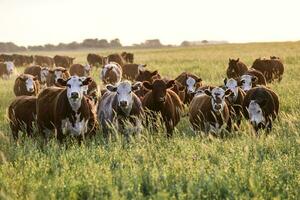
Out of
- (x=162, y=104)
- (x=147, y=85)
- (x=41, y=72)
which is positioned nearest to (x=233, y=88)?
(x=162, y=104)

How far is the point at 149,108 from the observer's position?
418 inches

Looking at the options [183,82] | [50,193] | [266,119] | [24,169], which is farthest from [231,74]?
[50,193]

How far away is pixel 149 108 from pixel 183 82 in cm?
476

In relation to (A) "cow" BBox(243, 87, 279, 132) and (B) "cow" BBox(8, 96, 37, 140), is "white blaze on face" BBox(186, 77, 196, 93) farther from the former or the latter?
(B) "cow" BBox(8, 96, 37, 140)

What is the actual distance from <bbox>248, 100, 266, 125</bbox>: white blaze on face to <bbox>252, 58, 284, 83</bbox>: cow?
35.8 ft

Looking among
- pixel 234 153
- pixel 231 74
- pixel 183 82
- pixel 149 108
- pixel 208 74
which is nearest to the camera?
pixel 234 153

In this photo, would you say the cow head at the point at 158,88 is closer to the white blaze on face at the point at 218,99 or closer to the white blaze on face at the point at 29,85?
the white blaze on face at the point at 218,99

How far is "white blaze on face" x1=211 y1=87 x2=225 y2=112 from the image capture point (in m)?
10.4

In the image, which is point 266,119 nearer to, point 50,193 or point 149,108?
point 149,108

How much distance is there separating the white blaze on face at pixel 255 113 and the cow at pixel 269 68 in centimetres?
1091

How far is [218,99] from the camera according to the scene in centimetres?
1048

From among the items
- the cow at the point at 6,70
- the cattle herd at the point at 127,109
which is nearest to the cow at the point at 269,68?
the cattle herd at the point at 127,109

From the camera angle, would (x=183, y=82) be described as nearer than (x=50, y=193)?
No

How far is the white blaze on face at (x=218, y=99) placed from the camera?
34.1 feet
